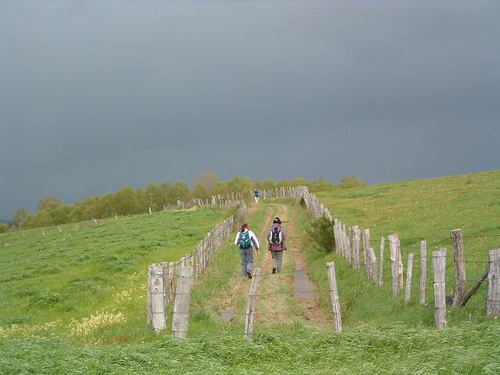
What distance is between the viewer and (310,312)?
53.2ft

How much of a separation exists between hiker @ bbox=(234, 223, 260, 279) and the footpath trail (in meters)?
0.52

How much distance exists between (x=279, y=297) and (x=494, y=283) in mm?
7805

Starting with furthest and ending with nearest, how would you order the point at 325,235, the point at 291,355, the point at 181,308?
1. the point at 325,235
2. the point at 181,308
3. the point at 291,355

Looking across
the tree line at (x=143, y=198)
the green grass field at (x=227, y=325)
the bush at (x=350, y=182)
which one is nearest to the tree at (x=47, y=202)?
the tree line at (x=143, y=198)

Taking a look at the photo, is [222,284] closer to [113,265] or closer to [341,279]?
[341,279]

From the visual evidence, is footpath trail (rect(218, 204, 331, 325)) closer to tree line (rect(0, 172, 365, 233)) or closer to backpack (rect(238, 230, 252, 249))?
backpack (rect(238, 230, 252, 249))

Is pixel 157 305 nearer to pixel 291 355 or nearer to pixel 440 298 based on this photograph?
pixel 291 355

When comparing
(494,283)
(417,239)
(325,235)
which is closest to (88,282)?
(325,235)

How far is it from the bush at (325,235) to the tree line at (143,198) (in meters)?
78.8

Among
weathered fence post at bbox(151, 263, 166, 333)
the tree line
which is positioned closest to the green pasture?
weathered fence post at bbox(151, 263, 166, 333)

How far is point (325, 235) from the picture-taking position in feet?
84.8

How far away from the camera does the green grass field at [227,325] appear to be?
9.23m

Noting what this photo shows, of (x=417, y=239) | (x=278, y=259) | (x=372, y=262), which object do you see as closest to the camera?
(x=372, y=262)

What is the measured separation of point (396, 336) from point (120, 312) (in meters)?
9.04
